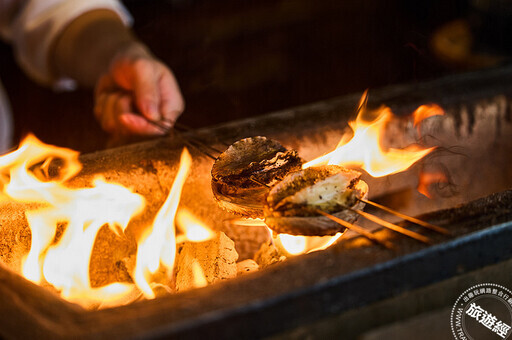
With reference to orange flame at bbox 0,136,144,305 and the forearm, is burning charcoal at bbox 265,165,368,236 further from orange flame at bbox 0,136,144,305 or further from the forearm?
the forearm

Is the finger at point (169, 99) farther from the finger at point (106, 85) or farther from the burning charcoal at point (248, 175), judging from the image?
the burning charcoal at point (248, 175)

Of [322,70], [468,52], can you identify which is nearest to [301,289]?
[468,52]

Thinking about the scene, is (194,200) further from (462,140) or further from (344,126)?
(462,140)

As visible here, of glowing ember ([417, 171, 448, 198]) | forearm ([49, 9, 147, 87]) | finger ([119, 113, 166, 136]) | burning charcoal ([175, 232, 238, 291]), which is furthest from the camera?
forearm ([49, 9, 147, 87])

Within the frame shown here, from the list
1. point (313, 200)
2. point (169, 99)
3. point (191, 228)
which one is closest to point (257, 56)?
point (169, 99)

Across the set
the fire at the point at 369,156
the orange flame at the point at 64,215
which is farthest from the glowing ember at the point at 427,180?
the orange flame at the point at 64,215

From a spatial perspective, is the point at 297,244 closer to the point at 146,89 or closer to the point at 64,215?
the point at 64,215

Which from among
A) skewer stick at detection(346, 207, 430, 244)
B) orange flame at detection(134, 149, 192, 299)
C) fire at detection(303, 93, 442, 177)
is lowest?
orange flame at detection(134, 149, 192, 299)

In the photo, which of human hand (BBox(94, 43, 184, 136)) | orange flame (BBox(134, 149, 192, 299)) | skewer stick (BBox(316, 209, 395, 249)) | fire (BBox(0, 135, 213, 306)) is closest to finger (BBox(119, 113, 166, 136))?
human hand (BBox(94, 43, 184, 136))
